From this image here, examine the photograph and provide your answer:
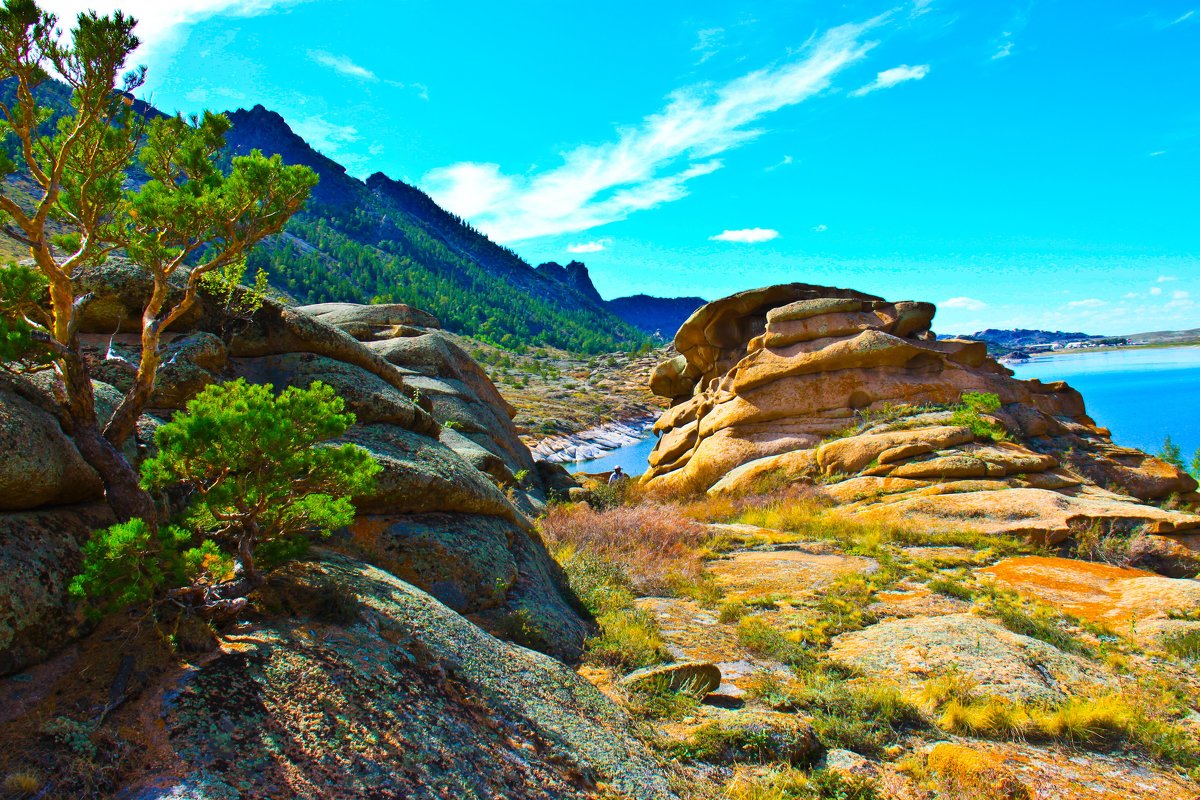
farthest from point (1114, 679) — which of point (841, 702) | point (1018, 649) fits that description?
point (841, 702)

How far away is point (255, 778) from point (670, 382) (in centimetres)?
3217

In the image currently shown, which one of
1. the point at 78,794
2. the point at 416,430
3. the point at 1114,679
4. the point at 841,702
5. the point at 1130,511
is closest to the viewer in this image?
the point at 78,794

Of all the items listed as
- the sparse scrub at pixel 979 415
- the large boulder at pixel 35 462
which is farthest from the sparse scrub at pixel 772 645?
the sparse scrub at pixel 979 415

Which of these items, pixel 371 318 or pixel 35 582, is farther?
pixel 371 318

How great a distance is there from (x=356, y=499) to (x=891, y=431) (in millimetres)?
18343

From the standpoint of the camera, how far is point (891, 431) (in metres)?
20.7

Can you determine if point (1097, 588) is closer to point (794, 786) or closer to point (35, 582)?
point (794, 786)

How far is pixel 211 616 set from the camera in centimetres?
436

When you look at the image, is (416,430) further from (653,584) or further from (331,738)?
(331,738)

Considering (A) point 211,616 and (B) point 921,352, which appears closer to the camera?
(A) point 211,616

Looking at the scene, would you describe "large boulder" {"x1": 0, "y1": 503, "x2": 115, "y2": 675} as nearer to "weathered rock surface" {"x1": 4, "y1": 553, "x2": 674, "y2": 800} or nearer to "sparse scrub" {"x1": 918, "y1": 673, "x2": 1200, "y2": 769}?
"weathered rock surface" {"x1": 4, "y1": 553, "x2": 674, "y2": 800}

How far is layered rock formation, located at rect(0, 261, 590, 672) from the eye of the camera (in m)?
4.09

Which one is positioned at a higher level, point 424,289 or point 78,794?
point 424,289

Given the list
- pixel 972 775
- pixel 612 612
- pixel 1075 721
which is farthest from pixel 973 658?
pixel 612 612
